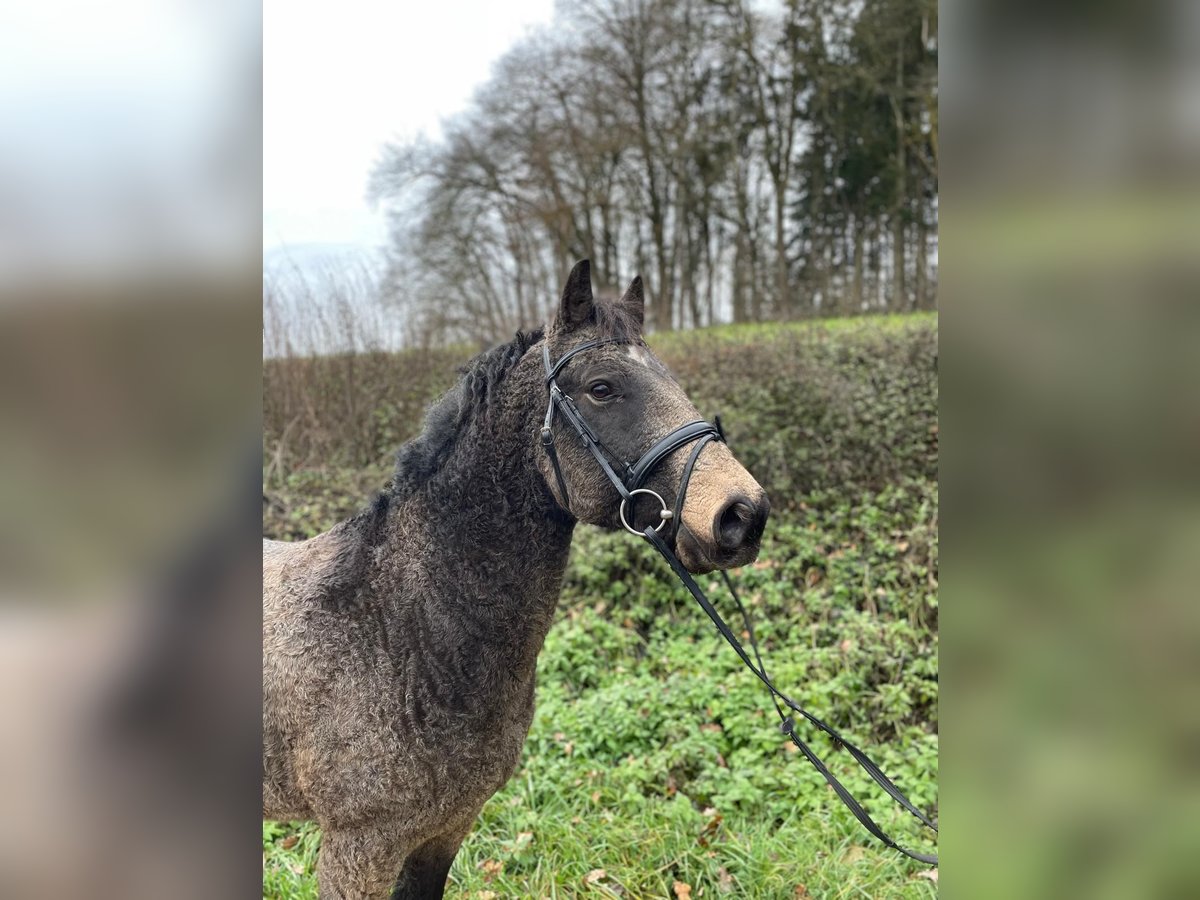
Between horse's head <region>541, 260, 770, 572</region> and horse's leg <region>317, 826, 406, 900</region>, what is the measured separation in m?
1.00

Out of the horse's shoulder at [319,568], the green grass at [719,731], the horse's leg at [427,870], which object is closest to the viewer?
the horse's shoulder at [319,568]

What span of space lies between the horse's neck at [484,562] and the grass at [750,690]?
1647 millimetres

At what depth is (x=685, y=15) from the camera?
25.3 ft

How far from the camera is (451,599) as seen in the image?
6.16 feet

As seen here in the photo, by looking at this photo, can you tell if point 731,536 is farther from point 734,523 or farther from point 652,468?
point 652,468

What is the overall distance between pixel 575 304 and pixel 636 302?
253 millimetres

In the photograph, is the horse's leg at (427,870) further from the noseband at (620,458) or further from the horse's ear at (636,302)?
the horse's ear at (636,302)

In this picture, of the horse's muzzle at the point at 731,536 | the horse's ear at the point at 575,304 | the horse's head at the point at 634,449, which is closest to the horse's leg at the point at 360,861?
the horse's head at the point at 634,449

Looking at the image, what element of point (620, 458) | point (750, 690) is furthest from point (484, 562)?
point (750, 690)

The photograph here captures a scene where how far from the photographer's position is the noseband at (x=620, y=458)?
1660 mm

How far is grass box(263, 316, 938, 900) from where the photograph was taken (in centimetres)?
319
